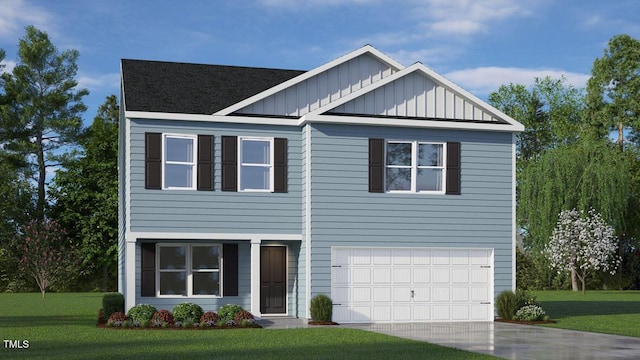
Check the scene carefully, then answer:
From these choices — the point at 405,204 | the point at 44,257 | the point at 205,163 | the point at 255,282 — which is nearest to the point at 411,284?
the point at 405,204

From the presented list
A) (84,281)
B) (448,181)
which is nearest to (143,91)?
(448,181)

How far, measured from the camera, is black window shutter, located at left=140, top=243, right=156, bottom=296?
25031 millimetres

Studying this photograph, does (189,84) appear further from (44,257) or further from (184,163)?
(44,257)

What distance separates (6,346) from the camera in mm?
18297

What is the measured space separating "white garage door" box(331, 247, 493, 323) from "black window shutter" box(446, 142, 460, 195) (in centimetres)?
182

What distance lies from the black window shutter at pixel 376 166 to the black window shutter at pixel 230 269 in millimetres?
4542

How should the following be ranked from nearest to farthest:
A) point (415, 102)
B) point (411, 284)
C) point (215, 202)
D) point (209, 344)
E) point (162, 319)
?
point (209, 344)
point (162, 319)
point (215, 202)
point (411, 284)
point (415, 102)

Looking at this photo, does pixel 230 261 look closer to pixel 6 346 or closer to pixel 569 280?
pixel 6 346

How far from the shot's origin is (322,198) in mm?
24984

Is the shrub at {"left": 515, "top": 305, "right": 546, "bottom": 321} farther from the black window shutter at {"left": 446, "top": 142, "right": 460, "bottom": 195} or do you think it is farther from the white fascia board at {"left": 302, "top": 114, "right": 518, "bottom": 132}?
the white fascia board at {"left": 302, "top": 114, "right": 518, "bottom": 132}

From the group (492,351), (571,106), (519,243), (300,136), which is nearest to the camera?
(492,351)

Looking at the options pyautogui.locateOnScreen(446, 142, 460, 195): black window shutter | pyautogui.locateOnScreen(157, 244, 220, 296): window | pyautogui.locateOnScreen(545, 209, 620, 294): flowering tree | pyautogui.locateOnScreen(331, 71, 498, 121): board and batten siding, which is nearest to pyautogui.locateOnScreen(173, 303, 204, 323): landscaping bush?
pyautogui.locateOnScreen(157, 244, 220, 296): window

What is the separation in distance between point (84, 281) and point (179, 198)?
30.6 meters

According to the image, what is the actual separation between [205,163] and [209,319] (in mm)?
4482
